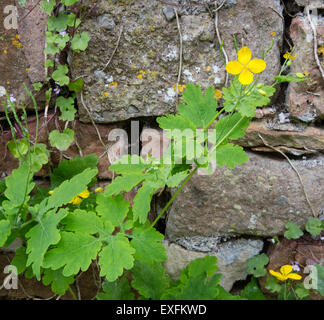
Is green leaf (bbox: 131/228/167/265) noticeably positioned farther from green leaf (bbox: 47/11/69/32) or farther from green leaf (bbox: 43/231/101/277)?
green leaf (bbox: 47/11/69/32)

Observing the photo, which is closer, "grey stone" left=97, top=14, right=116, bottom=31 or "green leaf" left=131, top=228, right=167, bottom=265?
"green leaf" left=131, top=228, right=167, bottom=265

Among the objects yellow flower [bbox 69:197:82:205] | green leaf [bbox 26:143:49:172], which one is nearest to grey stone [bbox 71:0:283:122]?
green leaf [bbox 26:143:49:172]

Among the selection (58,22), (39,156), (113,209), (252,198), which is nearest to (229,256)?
(252,198)

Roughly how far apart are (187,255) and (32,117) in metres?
0.96

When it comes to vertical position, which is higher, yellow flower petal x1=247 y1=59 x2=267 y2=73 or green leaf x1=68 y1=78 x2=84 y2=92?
yellow flower petal x1=247 y1=59 x2=267 y2=73

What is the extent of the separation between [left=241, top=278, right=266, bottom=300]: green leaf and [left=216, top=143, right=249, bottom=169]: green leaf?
2.36 feet

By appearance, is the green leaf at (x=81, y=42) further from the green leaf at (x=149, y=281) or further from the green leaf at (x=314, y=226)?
the green leaf at (x=314, y=226)

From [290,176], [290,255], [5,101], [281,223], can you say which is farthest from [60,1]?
[290,255]

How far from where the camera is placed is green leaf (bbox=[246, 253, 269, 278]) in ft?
5.21

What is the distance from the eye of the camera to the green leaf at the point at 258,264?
159 cm

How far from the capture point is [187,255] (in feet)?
5.41

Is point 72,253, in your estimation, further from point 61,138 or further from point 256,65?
point 256,65

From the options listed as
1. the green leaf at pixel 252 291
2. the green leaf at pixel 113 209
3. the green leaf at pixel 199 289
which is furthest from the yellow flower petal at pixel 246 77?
the green leaf at pixel 252 291

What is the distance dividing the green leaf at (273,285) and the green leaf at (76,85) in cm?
119
